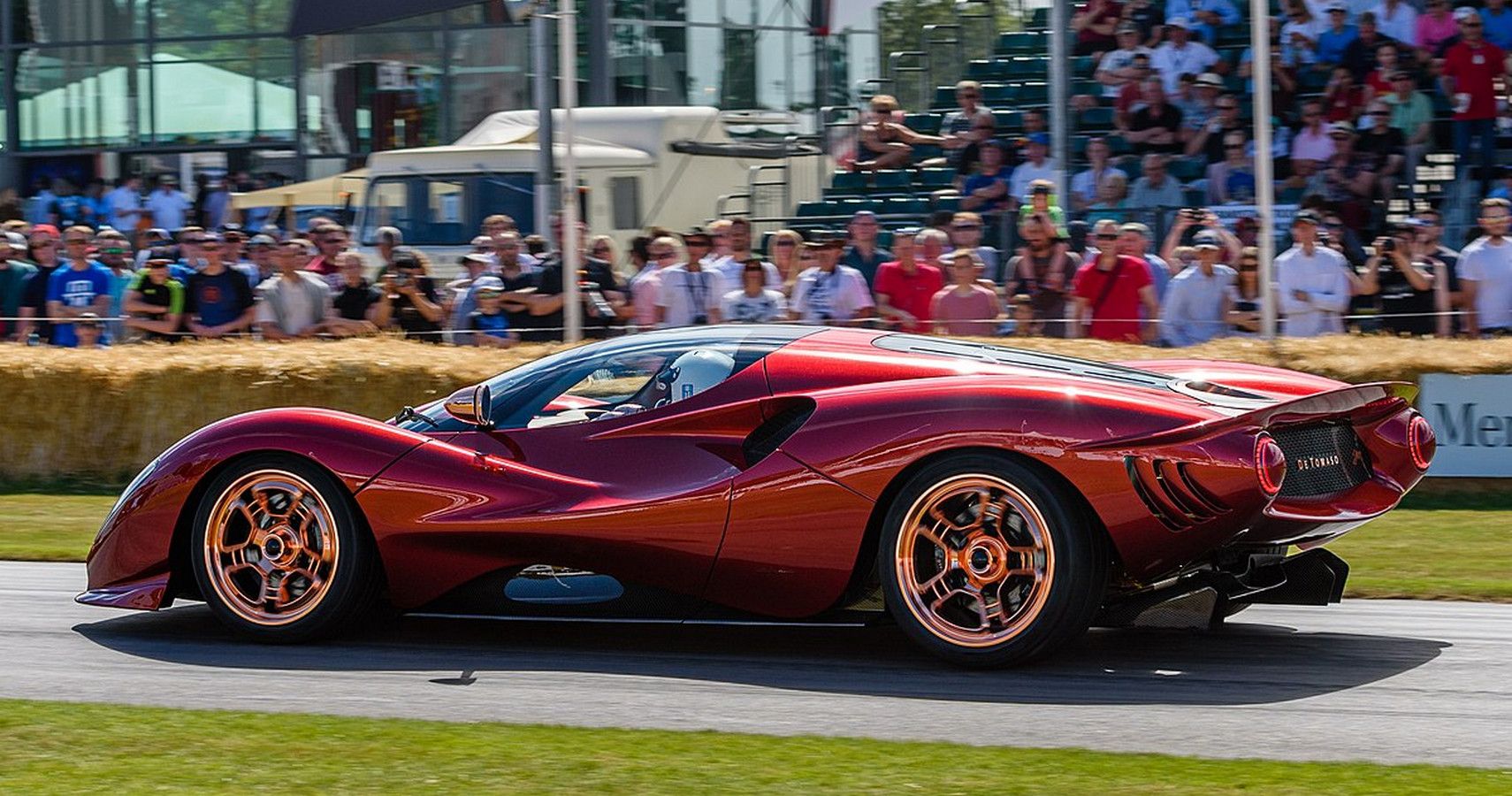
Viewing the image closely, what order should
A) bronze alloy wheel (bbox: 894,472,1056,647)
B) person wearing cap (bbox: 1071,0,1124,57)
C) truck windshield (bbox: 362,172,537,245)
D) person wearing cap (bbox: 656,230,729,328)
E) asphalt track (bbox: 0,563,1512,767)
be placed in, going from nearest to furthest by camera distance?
asphalt track (bbox: 0,563,1512,767), bronze alloy wheel (bbox: 894,472,1056,647), person wearing cap (bbox: 656,230,729,328), truck windshield (bbox: 362,172,537,245), person wearing cap (bbox: 1071,0,1124,57)

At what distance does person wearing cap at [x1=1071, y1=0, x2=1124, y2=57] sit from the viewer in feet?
57.5

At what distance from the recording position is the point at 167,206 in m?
22.2

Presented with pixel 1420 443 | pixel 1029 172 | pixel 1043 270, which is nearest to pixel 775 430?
pixel 1420 443

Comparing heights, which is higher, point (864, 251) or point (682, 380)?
point (864, 251)

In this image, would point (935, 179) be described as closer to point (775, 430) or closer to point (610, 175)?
point (610, 175)

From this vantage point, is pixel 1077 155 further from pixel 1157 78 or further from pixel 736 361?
pixel 736 361

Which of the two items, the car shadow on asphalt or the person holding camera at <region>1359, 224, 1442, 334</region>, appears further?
the person holding camera at <region>1359, 224, 1442, 334</region>

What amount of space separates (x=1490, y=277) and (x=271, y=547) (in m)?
8.18

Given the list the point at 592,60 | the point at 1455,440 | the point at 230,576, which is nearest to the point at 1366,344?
the point at 1455,440

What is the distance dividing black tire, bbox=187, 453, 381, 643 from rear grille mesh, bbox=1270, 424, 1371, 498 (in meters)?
3.12

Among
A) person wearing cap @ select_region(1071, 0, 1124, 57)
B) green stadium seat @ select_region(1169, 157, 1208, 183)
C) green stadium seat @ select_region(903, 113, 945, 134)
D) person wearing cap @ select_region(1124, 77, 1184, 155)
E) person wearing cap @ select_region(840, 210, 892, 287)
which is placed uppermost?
person wearing cap @ select_region(1071, 0, 1124, 57)

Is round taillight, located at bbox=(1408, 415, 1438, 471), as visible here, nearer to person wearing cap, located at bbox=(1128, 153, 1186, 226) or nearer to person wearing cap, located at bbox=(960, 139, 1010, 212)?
person wearing cap, located at bbox=(1128, 153, 1186, 226)

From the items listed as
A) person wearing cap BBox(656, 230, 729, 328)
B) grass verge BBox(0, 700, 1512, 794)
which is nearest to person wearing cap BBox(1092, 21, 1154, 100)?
person wearing cap BBox(656, 230, 729, 328)

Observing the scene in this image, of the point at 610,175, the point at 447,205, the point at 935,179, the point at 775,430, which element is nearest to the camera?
the point at 775,430
